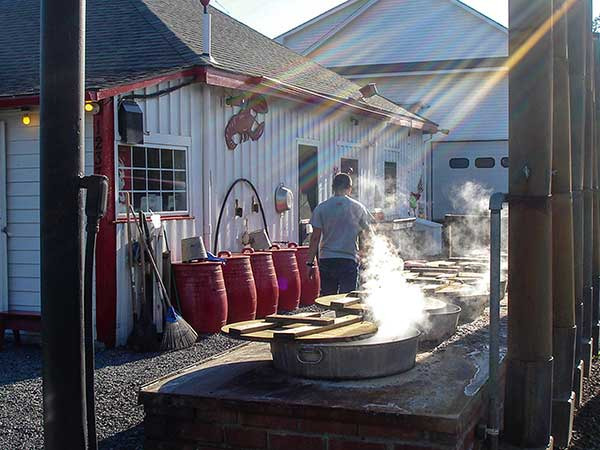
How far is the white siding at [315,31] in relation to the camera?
27.5m

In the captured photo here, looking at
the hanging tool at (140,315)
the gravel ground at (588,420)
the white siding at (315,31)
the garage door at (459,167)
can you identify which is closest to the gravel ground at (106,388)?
the hanging tool at (140,315)

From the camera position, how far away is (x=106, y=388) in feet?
21.0

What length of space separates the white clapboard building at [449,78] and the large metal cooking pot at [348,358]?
744 inches

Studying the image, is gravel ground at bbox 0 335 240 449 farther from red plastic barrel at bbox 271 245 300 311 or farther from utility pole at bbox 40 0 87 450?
utility pole at bbox 40 0 87 450

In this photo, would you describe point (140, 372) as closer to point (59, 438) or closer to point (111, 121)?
point (111, 121)

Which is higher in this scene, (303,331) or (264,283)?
(303,331)

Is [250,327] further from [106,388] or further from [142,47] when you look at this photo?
[142,47]

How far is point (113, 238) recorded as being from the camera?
26.1 ft

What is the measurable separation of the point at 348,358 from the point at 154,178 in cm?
533

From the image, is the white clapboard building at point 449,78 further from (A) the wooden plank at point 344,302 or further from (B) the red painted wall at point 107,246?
(A) the wooden plank at point 344,302

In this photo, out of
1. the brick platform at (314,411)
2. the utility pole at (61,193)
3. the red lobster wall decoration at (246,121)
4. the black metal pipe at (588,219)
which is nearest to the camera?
the utility pole at (61,193)

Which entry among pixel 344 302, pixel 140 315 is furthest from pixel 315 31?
pixel 344 302

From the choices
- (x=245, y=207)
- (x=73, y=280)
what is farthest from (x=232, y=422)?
(x=245, y=207)

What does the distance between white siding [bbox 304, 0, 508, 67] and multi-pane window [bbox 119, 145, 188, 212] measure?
1694 cm
